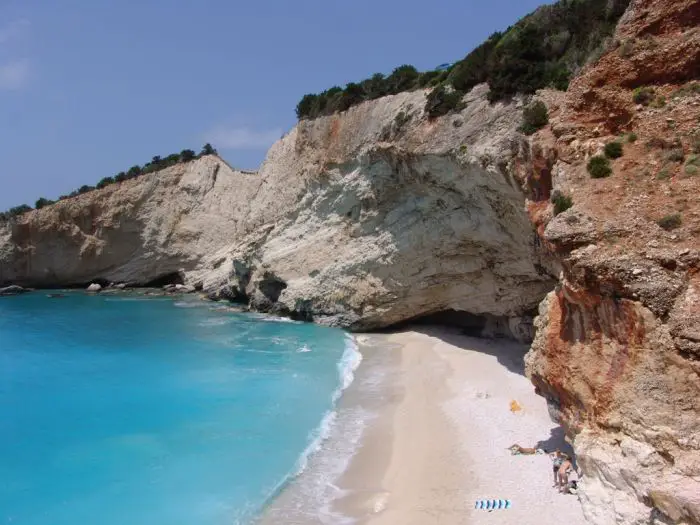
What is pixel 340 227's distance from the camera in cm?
2944

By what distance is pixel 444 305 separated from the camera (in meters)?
25.0

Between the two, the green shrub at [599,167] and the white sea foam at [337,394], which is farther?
the white sea foam at [337,394]

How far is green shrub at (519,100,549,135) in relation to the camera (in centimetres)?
1521

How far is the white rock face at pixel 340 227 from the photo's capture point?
2048 cm

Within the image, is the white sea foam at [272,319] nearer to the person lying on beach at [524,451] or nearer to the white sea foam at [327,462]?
the white sea foam at [327,462]

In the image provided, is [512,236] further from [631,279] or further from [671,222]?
[631,279]

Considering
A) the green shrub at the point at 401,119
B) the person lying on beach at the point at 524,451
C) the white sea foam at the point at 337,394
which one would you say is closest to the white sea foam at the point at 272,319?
the white sea foam at the point at 337,394

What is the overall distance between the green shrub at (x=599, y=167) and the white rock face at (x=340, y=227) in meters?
6.39

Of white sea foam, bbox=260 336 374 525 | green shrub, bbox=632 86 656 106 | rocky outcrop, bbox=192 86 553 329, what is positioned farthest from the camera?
rocky outcrop, bbox=192 86 553 329

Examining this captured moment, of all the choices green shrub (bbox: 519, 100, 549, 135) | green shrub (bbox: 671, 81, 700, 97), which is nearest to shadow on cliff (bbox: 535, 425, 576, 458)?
green shrub (bbox: 671, 81, 700, 97)

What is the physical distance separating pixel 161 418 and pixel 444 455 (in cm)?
879

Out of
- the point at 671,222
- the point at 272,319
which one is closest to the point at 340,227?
the point at 272,319

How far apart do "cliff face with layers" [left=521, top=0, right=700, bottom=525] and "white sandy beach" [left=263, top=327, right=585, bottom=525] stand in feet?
5.01

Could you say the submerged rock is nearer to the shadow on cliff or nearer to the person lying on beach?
the person lying on beach
